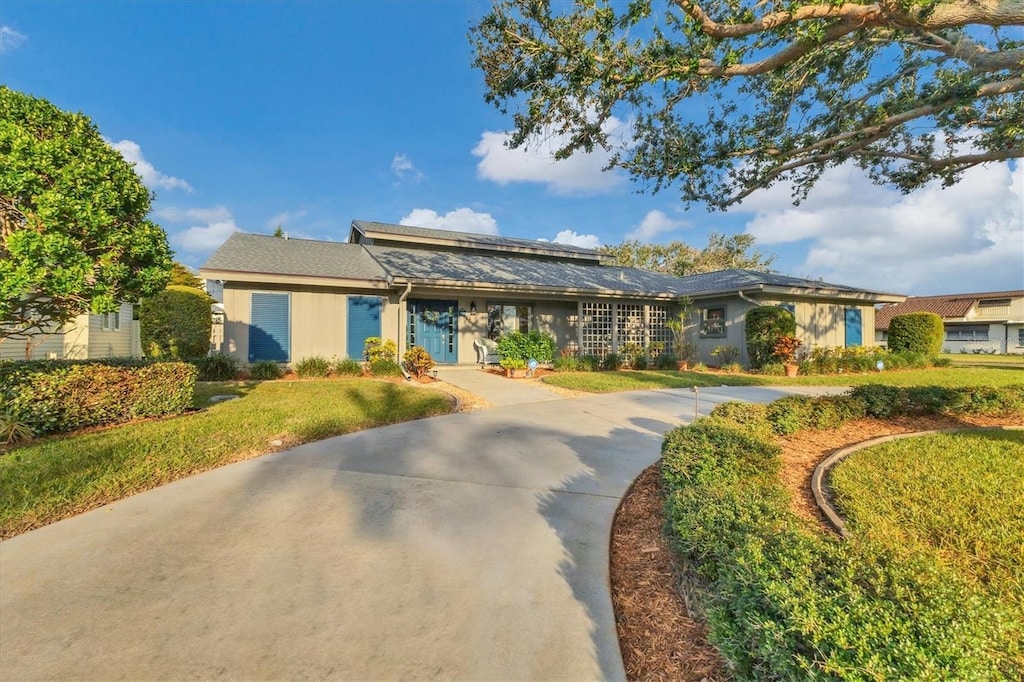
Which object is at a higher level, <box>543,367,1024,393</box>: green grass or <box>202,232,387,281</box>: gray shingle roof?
<box>202,232,387,281</box>: gray shingle roof

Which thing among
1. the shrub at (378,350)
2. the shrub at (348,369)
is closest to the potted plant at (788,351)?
the shrub at (378,350)

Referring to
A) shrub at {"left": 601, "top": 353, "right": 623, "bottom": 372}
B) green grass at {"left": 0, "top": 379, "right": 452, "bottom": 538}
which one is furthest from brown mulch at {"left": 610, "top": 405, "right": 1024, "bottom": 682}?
shrub at {"left": 601, "top": 353, "right": 623, "bottom": 372}

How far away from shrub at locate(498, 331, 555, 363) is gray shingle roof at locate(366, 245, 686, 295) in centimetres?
201

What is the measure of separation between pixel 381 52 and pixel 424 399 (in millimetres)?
9304

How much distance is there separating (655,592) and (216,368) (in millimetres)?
11512

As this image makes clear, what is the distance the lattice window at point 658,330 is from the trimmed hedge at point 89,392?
45.6ft

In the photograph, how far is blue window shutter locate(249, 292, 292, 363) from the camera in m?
11.3

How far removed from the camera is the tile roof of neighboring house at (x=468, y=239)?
1581cm

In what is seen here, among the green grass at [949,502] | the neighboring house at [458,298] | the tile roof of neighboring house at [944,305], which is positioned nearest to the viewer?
the green grass at [949,502]

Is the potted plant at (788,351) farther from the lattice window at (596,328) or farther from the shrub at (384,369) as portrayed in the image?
the shrub at (384,369)

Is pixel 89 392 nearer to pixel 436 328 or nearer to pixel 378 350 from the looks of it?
pixel 378 350

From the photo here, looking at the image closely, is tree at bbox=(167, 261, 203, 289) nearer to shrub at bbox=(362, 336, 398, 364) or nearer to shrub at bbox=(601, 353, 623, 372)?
shrub at bbox=(362, 336, 398, 364)

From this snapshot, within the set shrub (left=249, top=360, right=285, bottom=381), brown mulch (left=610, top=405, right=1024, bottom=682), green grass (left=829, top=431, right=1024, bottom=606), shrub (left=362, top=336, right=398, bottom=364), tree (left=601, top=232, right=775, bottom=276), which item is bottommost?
brown mulch (left=610, top=405, right=1024, bottom=682)

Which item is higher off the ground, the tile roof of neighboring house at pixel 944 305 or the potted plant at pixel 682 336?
the tile roof of neighboring house at pixel 944 305
